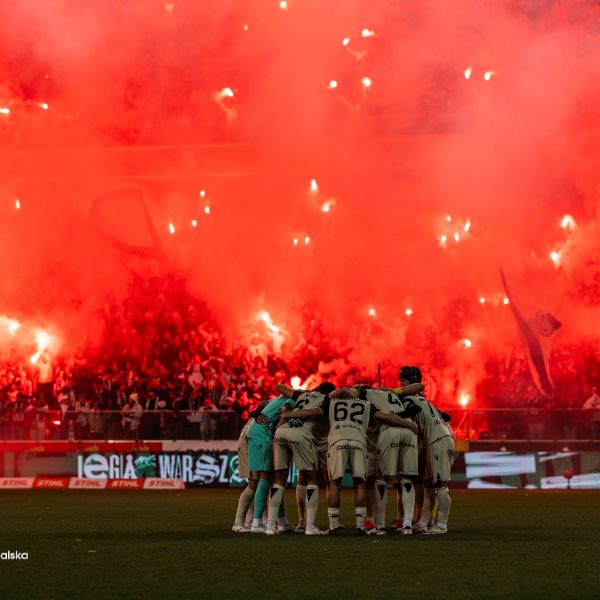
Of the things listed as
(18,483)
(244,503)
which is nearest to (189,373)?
(18,483)

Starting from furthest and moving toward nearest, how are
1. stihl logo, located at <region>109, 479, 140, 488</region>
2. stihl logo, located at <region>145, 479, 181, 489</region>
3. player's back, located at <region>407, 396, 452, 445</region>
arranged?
1. stihl logo, located at <region>109, 479, 140, 488</region>
2. stihl logo, located at <region>145, 479, 181, 489</region>
3. player's back, located at <region>407, 396, 452, 445</region>

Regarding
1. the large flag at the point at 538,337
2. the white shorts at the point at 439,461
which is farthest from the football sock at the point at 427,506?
the large flag at the point at 538,337

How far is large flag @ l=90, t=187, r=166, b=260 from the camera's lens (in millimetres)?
34469

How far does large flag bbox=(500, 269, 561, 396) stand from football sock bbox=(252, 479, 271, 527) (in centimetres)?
1742

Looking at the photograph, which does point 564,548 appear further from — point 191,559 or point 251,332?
point 251,332

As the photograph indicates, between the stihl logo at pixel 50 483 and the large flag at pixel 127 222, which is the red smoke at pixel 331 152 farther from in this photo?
the stihl logo at pixel 50 483

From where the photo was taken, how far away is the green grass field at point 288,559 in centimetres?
914

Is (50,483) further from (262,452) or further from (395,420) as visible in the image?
(395,420)

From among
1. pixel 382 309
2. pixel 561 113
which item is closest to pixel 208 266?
pixel 382 309

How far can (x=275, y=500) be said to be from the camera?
13695mm

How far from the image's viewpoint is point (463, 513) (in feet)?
58.5

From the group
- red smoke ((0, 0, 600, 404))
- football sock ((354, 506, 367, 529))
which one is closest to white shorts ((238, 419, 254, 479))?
football sock ((354, 506, 367, 529))

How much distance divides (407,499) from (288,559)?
8.86 ft

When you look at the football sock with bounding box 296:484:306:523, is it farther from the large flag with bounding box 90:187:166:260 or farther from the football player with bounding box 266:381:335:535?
the large flag with bounding box 90:187:166:260
